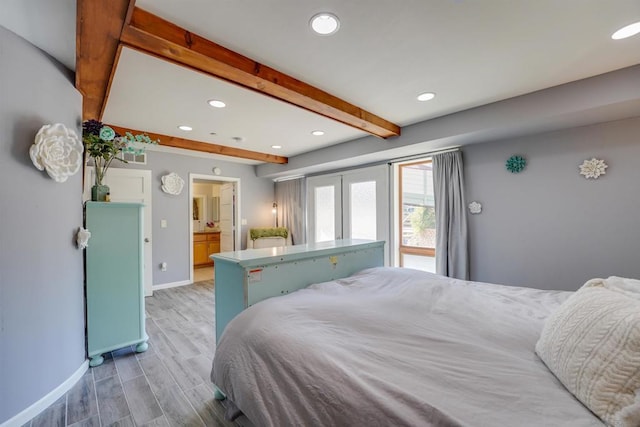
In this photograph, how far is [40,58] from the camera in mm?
1783

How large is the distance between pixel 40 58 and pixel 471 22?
2.74 m

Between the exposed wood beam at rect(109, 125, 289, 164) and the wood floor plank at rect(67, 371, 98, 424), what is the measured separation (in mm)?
2804

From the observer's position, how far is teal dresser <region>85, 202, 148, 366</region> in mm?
2260

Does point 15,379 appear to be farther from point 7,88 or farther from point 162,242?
point 162,242

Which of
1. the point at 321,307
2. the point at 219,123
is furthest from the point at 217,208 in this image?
the point at 321,307

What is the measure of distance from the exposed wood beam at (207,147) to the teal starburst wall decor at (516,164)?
3.53 meters

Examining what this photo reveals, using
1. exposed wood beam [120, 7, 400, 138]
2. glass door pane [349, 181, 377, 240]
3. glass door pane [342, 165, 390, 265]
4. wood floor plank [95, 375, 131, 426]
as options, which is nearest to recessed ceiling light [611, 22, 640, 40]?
exposed wood beam [120, 7, 400, 138]

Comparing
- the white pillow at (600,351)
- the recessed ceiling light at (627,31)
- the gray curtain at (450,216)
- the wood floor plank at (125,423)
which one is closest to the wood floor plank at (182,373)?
the wood floor plank at (125,423)

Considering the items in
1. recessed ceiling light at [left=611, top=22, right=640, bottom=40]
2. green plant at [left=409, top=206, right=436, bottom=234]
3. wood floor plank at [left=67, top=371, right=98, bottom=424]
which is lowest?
wood floor plank at [left=67, top=371, right=98, bottom=424]

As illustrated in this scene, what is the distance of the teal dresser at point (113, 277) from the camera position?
7.41ft

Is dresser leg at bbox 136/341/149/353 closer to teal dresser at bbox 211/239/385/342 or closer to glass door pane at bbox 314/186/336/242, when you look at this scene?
teal dresser at bbox 211/239/385/342

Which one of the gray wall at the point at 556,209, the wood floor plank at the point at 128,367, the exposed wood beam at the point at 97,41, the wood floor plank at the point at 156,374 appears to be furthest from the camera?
the gray wall at the point at 556,209

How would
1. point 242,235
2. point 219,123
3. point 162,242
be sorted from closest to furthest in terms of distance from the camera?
point 219,123, point 162,242, point 242,235

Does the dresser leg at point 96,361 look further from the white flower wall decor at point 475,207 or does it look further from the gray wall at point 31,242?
the white flower wall decor at point 475,207
